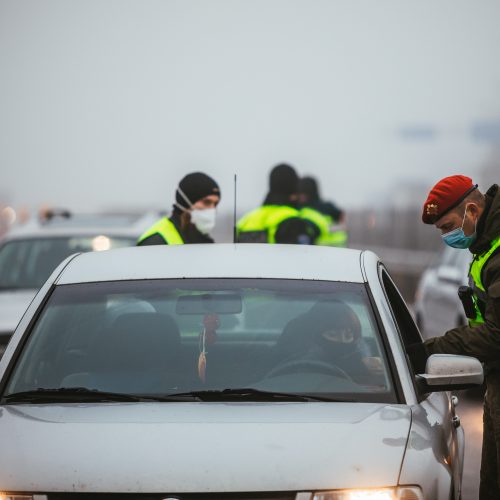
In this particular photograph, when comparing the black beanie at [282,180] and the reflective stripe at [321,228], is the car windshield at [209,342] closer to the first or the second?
the black beanie at [282,180]

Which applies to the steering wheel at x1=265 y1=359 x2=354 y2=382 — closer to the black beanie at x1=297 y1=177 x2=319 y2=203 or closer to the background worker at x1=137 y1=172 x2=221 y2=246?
the background worker at x1=137 y1=172 x2=221 y2=246

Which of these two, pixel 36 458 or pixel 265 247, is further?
pixel 265 247

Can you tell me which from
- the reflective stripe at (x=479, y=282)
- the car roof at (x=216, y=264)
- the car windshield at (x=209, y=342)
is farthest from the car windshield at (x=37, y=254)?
the car windshield at (x=209, y=342)

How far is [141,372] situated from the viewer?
16.9ft

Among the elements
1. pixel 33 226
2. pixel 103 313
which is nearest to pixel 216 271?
pixel 103 313

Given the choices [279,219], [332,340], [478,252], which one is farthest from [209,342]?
[279,219]

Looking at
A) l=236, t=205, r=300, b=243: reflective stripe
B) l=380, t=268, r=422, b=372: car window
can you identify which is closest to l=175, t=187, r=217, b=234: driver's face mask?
l=236, t=205, r=300, b=243: reflective stripe

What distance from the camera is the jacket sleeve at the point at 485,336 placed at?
19.0ft

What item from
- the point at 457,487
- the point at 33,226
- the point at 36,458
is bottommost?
the point at 33,226

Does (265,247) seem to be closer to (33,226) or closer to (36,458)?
(36,458)

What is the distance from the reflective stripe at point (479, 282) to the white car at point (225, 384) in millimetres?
311

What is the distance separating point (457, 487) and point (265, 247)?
1525 millimetres

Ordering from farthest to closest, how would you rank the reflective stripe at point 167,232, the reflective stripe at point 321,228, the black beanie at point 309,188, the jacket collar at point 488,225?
the black beanie at point 309,188 → the reflective stripe at point 321,228 → the reflective stripe at point 167,232 → the jacket collar at point 488,225

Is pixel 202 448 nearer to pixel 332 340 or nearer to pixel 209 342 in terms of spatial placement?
pixel 209 342
